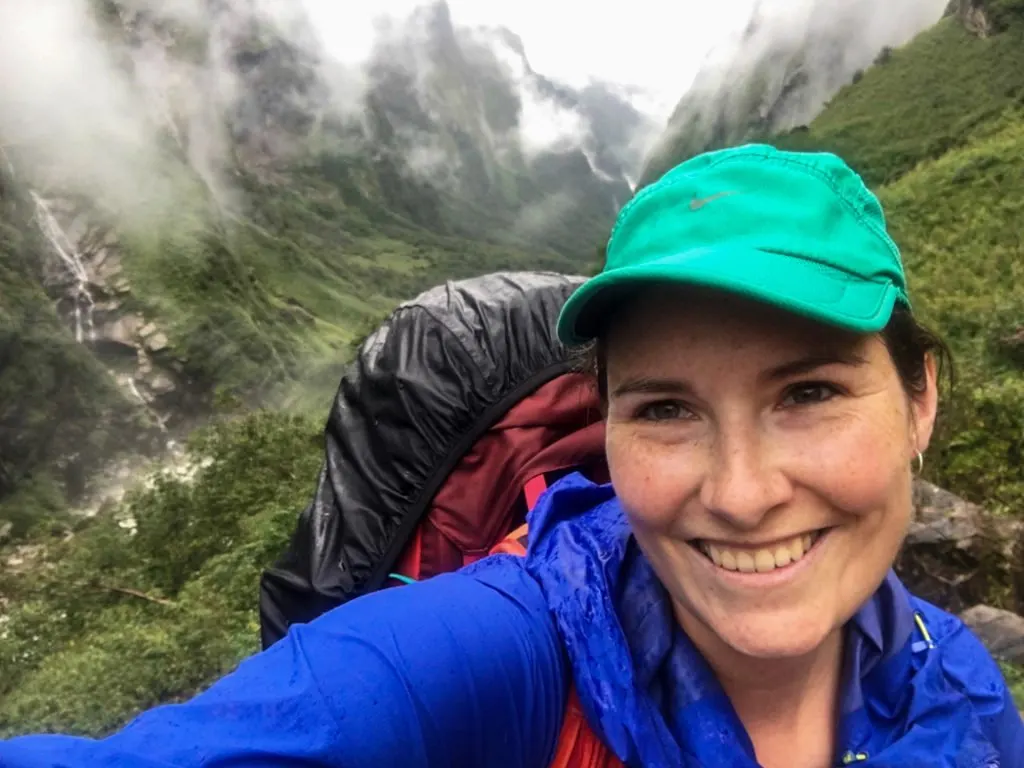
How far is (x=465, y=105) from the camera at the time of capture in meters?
130

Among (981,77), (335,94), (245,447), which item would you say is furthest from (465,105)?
(245,447)

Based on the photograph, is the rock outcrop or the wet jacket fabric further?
the rock outcrop

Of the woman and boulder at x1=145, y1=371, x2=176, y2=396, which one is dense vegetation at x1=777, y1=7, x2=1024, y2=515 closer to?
the woman

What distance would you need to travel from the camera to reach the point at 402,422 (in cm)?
191

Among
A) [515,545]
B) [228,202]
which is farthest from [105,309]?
[515,545]

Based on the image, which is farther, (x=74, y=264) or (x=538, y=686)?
(x=74, y=264)

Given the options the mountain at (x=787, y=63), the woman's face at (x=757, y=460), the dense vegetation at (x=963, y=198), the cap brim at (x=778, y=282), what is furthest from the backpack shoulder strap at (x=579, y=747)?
the mountain at (x=787, y=63)

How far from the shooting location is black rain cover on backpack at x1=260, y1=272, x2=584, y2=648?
187 centimetres

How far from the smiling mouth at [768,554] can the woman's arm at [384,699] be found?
0.89 feet

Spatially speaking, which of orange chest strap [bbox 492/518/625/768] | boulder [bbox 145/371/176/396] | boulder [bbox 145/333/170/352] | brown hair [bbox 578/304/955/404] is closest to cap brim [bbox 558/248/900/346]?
brown hair [bbox 578/304/955/404]

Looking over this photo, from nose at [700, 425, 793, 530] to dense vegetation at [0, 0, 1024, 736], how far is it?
176 centimetres

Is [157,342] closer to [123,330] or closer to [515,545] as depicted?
[123,330]

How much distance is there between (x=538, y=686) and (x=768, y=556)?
1.20 feet

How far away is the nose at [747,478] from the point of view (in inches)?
41.1
